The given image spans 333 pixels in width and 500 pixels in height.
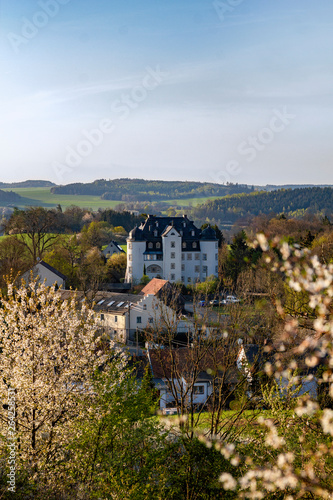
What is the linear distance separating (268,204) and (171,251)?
97327 mm

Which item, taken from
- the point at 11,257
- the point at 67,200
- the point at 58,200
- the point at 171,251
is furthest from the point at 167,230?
the point at 58,200

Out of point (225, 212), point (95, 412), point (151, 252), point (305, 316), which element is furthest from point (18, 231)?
point (225, 212)

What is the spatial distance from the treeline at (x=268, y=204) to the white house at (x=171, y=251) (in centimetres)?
7820

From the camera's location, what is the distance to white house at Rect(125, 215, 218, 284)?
57.5m

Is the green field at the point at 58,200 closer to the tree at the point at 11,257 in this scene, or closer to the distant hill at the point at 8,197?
the distant hill at the point at 8,197

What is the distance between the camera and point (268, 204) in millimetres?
148625

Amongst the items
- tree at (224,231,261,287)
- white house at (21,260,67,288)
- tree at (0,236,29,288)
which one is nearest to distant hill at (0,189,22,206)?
tree at (0,236,29,288)

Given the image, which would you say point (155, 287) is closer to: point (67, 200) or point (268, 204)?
point (268, 204)

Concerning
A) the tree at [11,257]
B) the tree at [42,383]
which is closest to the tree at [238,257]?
the tree at [11,257]

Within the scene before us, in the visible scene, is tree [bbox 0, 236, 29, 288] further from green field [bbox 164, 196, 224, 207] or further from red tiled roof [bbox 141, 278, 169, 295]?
green field [bbox 164, 196, 224, 207]

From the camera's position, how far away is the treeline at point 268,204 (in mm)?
141250

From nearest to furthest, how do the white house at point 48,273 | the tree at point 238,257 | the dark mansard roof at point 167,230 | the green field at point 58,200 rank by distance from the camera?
the white house at point 48,273
the tree at point 238,257
the dark mansard roof at point 167,230
the green field at point 58,200

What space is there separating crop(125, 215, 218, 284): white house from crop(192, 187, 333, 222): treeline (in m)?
78.2

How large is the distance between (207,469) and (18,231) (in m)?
46.0
